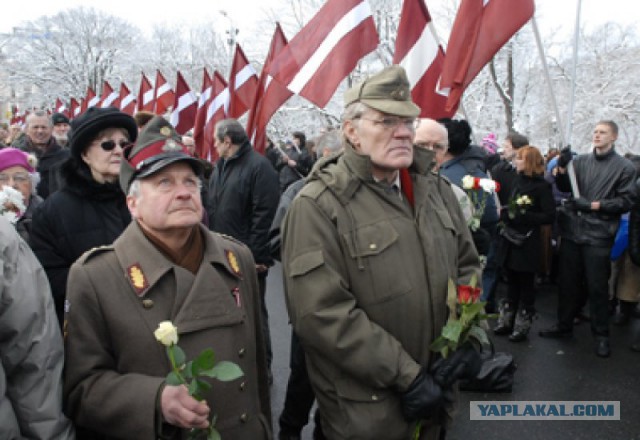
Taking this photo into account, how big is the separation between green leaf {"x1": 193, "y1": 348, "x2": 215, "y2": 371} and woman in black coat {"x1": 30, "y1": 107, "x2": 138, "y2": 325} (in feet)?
3.92

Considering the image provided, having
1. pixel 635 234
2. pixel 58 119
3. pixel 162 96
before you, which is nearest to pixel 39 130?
pixel 58 119

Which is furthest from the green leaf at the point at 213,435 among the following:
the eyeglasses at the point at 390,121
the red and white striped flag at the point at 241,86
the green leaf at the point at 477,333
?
the red and white striped flag at the point at 241,86

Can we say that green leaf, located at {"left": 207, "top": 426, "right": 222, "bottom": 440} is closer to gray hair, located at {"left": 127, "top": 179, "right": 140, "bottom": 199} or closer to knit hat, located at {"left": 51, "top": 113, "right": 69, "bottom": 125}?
gray hair, located at {"left": 127, "top": 179, "right": 140, "bottom": 199}

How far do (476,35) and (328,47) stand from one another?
3.86 ft

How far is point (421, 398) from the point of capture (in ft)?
7.52

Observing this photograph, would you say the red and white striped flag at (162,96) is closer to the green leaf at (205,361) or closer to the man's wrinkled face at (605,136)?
the man's wrinkled face at (605,136)

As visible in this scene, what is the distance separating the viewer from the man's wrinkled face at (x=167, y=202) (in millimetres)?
2035

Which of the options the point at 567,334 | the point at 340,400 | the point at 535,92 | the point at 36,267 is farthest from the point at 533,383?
the point at 535,92

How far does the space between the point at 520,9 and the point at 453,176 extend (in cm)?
132

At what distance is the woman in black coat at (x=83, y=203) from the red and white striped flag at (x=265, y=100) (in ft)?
8.56

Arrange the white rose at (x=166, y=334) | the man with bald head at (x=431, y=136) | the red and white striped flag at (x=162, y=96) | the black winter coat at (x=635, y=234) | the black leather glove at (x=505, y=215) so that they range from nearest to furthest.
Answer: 1. the white rose at (x=166, y=334)
2. the man with bald head at (x=431, y=136)
3. the black winter coat at (x=635, y=234)
4. the black leather glove at (x=505, y=215)
5. the red and white striped flag at (x=162, y=96)

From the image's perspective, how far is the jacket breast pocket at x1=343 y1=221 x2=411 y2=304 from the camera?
7.72 feet

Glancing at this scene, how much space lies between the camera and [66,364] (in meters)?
1.91

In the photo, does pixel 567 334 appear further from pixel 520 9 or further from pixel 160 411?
pixel 160 411
